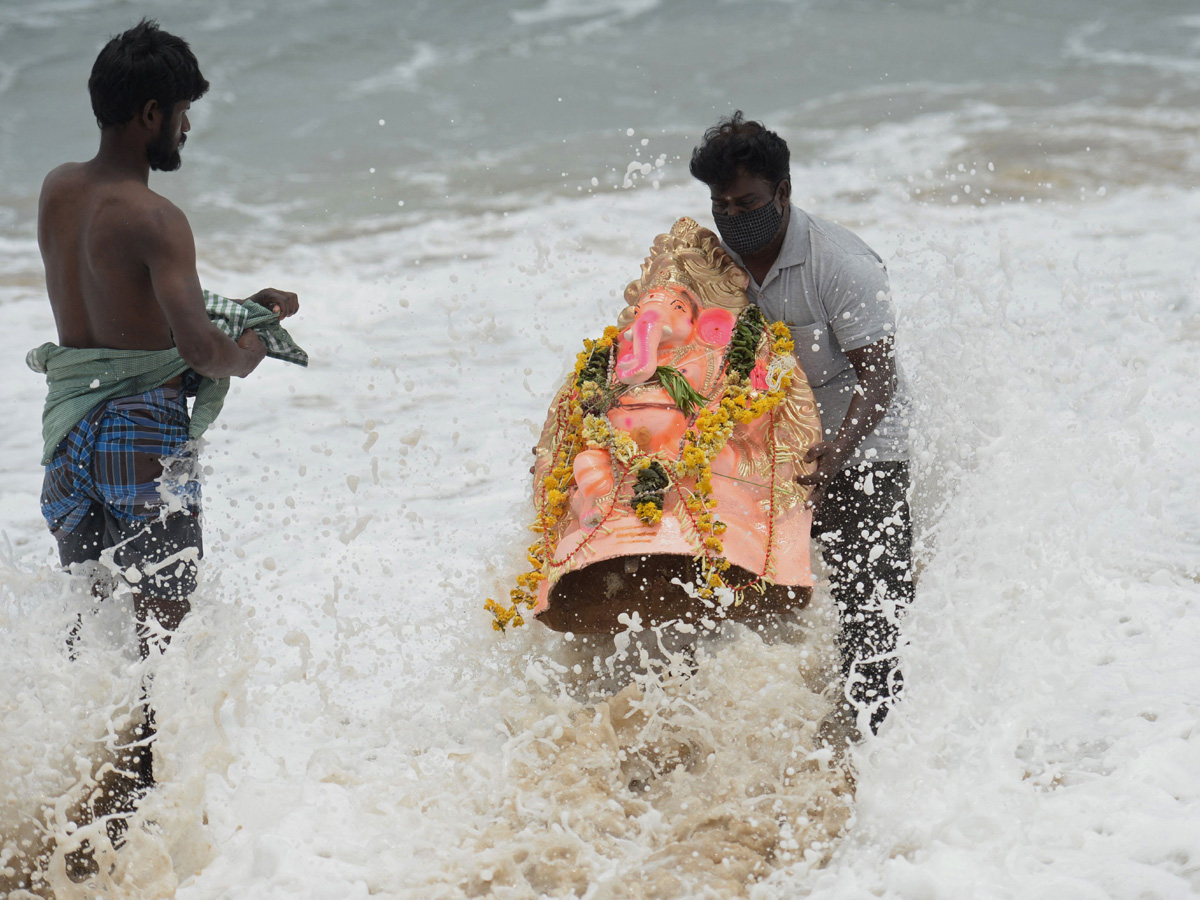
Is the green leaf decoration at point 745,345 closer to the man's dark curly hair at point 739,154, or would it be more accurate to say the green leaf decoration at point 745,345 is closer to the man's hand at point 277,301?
the man's dark curly hair at point 739,154

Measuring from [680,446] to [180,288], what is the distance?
1.42 m

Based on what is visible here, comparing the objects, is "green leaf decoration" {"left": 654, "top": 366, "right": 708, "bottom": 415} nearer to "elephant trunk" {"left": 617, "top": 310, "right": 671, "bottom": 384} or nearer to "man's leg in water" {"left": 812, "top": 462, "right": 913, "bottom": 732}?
"elephant trunk" {"left": 617, "top": 310, "right": 671, "bottom": 384}

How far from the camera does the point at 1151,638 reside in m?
3.87

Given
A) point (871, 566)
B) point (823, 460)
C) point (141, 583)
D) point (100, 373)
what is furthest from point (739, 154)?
point (141, 583)

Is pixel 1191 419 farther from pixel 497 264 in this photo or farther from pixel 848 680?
pixel 497 264

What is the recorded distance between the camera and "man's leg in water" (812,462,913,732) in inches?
133

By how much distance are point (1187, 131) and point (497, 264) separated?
6.80 meters

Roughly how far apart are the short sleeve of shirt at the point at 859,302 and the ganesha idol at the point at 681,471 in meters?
0.17

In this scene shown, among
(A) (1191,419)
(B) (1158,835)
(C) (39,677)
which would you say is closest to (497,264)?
(A) (1191,419)

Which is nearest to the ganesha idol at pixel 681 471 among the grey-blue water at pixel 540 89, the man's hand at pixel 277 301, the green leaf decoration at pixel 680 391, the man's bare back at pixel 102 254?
the green leaf decoration at pixel 680 391

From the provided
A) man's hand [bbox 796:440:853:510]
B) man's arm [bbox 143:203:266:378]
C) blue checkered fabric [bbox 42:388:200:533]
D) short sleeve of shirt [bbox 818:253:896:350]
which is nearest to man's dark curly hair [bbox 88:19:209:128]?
man's arm [bbox 143:203:266:378]

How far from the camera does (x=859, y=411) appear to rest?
10.7 ft

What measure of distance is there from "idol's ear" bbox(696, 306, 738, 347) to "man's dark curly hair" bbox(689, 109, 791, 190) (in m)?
0.38

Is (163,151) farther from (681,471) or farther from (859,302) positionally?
(859,302)
